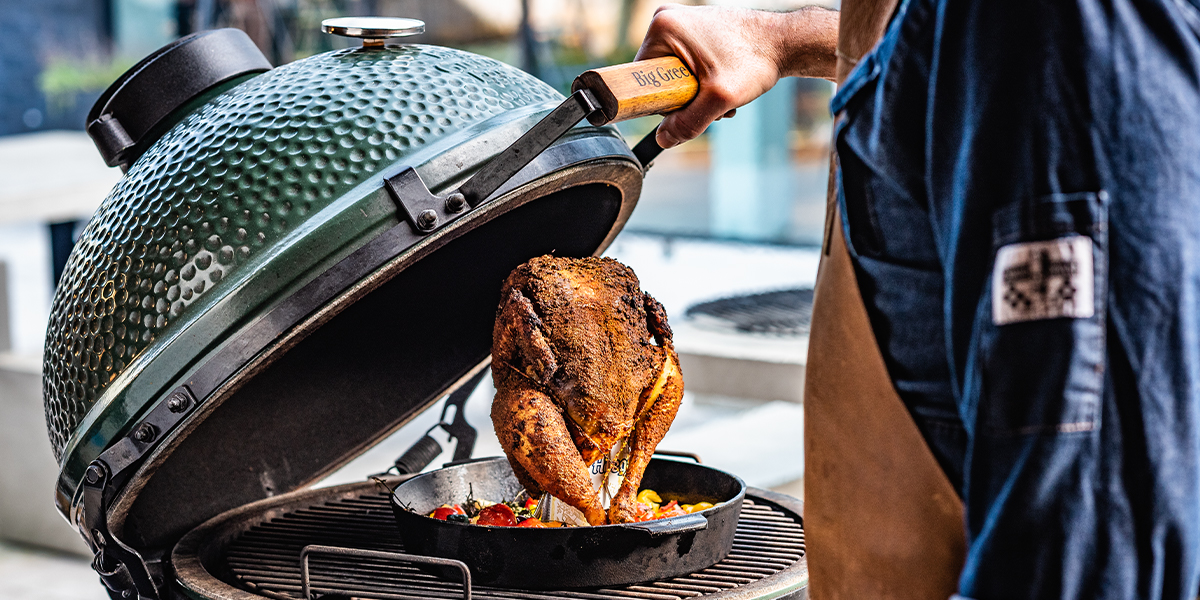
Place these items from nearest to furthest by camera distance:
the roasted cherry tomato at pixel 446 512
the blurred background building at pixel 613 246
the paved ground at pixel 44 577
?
the roasted cherry tomato at pixel 446 512
the paved ground at pixel 44 577
the blurred background building at pixel 613 246

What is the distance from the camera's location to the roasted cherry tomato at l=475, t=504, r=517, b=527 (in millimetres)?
1680

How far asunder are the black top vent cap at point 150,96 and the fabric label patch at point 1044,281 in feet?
4.16

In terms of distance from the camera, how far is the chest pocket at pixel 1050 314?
0.71m

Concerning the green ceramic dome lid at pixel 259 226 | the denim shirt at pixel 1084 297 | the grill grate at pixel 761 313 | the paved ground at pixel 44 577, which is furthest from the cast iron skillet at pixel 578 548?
A: the paved ground at pixel 44 577

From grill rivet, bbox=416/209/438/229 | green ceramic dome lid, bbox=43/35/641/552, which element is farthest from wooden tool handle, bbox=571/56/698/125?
grill rivet, bbox=416/209/438/229

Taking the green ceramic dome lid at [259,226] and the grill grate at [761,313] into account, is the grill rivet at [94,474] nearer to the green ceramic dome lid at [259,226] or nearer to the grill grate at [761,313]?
the green ceramic dome lid at [259,226]

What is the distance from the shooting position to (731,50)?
5.25 ft

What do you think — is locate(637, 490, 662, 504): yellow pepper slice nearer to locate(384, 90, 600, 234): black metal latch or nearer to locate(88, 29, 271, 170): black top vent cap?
locate(384, 90, 600, 234): black metal latch

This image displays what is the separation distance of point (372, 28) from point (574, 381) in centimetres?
57

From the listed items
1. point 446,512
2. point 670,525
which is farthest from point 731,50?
point 446,512

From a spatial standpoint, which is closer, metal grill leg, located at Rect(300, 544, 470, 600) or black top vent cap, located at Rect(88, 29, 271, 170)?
metal grill leg, located at Rect(300, 544, 470, 600)

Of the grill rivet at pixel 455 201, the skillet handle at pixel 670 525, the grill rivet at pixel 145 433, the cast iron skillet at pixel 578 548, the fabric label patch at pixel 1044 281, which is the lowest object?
the cast iron skillet at pixel 578 548

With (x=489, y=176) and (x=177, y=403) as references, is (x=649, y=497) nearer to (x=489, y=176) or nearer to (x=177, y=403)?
(x=489, y=176)

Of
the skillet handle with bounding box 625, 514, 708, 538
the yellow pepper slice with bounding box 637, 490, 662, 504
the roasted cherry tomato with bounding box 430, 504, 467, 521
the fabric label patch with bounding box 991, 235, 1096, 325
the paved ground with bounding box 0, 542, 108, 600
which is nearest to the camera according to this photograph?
the fabric label patch with bounding box 991, 235, 1096, 325
